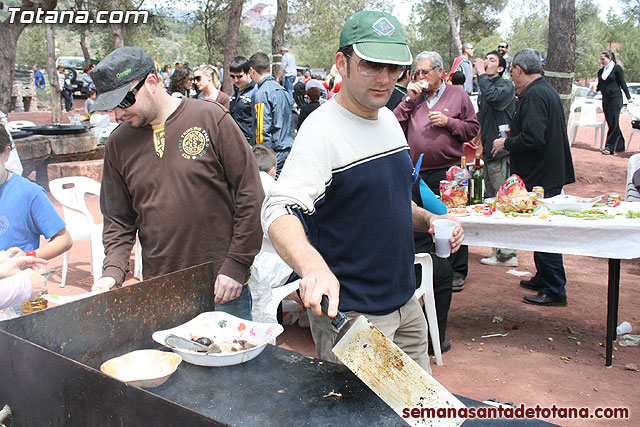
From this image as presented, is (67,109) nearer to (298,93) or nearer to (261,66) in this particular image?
(298,93)

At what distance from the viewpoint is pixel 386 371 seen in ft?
5.70

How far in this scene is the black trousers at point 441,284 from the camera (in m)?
4.20

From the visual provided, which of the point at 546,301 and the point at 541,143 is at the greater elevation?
the point at 541,143

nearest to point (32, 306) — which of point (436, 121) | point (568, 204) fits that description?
point (568, 204)

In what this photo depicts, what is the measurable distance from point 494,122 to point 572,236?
2.88 metres

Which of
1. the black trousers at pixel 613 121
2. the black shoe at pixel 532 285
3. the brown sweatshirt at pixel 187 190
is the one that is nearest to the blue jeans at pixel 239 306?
the brown sweatshirt at pixel 187 190

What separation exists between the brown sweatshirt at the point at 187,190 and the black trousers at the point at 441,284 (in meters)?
1.84

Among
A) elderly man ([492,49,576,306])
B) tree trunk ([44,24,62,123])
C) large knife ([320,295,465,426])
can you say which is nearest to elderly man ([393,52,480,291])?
elderly man ([492,49,576,306])

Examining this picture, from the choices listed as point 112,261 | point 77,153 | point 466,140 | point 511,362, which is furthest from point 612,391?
point 77,153

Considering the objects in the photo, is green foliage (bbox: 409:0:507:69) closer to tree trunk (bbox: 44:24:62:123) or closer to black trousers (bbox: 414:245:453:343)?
tree trunk (bbox: 44:24:62:123)

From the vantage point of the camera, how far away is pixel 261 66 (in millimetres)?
6488

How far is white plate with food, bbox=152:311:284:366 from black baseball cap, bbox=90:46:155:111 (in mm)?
1009

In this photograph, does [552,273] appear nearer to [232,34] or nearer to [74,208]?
[74,208]

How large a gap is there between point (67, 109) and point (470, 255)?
23470 millimetres
